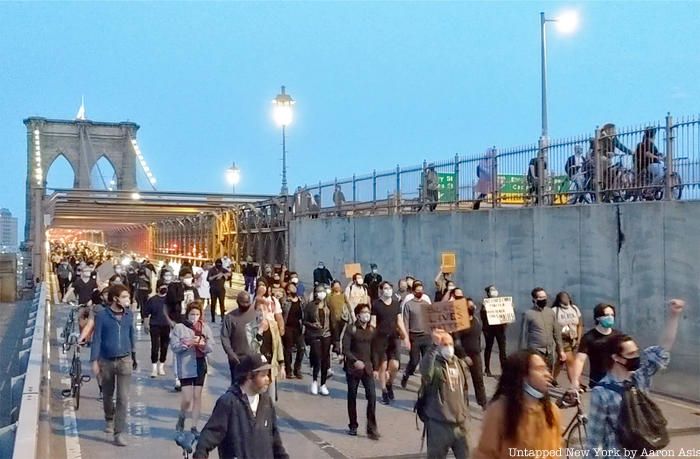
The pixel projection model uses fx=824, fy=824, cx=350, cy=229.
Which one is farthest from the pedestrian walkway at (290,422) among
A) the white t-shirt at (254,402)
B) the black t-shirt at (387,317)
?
the white t-shirt at (254,402)

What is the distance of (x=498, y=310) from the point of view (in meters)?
12.9

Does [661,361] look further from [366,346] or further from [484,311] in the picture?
[484,311]

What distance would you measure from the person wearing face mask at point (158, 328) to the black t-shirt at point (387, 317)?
11.6ft

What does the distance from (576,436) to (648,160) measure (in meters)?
6.66

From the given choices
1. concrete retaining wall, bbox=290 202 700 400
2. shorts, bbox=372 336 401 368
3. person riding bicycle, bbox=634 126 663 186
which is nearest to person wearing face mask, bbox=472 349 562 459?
shorts, bbox=372 336 401 368

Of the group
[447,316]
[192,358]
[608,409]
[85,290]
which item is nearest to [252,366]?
[608,409]

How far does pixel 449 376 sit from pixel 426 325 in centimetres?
137

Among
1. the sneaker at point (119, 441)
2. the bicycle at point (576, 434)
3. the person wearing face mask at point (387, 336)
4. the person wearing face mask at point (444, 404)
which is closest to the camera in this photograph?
the person wearing face mask at point (444, 404)

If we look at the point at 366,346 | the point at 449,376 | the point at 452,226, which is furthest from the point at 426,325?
the point at 452,226

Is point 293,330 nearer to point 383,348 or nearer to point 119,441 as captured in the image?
point 383,348

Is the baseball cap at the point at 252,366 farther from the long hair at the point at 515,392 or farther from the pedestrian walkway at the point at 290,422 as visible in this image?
the pedestrian walkway at the point at 290,422

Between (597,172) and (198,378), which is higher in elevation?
(597,172)

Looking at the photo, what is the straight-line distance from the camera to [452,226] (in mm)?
18250

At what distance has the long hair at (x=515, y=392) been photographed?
14.0 ft
